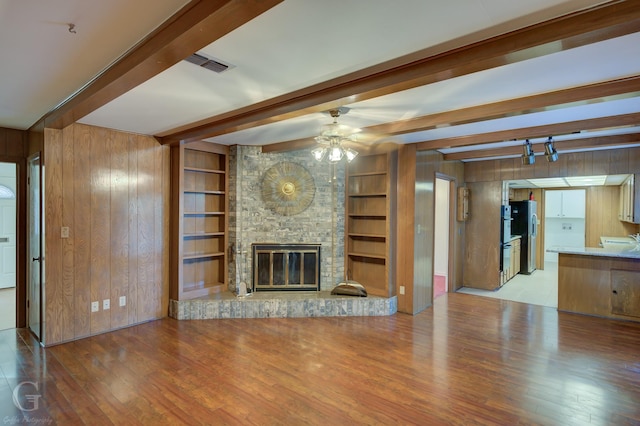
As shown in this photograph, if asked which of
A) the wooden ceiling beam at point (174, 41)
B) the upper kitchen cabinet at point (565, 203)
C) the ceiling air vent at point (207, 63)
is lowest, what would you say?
the upper kitchen cabinet at point (565, 203)

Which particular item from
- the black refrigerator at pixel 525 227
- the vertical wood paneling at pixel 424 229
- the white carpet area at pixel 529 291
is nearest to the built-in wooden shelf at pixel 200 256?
the vertical wood paneling at pixel 424 229

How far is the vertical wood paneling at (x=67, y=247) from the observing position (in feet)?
12.0

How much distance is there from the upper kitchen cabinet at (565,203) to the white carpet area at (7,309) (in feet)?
37.7

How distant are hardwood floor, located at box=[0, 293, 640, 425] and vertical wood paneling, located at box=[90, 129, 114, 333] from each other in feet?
1.33

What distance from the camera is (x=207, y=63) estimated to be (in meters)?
2.14

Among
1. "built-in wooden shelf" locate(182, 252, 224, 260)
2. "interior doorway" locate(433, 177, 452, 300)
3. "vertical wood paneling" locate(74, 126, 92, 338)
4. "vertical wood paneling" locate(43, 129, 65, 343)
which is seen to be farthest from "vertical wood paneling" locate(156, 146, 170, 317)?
"interior doorway" locate(433, 177, 452, 300)

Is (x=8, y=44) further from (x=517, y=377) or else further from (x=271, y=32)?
(x=517, y=377)

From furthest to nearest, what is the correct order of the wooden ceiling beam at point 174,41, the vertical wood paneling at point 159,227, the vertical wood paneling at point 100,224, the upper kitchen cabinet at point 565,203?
the upper kitchen cabinet at point 565,203, the vertical wood paneling at point 159,227, the vertical wood paneling at point 100,224, the wooden ceiling beam at point 174,41

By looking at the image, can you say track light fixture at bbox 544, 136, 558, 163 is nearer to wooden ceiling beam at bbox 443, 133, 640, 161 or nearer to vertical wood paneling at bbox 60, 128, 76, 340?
wooden ceiling beam at bbox 443, 133, 640, 161

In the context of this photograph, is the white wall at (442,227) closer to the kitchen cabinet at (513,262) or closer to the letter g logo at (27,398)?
the kitchen cabinet at (513,262)

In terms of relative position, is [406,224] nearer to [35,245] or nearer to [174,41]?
[174,41]

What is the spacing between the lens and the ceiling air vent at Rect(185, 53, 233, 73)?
2.07 metres

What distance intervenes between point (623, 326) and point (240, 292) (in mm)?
5053

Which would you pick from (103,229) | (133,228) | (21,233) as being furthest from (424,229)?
(21,233)
